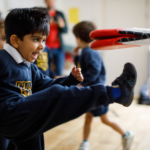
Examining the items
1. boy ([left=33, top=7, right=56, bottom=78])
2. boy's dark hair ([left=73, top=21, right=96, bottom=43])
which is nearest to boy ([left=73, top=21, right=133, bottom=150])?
boy's dark hair ([left=73, top=21, right=96, bottom=43])

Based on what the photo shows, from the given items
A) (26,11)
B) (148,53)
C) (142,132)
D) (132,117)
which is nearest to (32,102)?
(26,11)

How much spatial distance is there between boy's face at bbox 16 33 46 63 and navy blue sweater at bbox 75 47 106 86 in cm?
60

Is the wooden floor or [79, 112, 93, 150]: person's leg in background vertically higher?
[79, 112, 93, 150]: person's leg in background

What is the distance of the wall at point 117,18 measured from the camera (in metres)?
3.07

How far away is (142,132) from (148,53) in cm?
165

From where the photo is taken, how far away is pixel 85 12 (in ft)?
11.1

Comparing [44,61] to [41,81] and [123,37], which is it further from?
[123,37]

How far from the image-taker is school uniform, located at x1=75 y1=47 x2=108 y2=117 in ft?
4.75

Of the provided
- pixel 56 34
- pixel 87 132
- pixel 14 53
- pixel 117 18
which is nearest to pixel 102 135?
pixel 87 132

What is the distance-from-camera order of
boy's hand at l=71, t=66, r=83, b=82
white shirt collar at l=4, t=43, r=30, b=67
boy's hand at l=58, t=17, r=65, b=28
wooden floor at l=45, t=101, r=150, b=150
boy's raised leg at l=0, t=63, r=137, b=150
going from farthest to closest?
boy's hand at l=58, t=17, r=65, b=28, wooden floor at l=45, t=101, r=150, b=150, boy's hand at l=71, t=66, r=83, b=82, white shirt collar at l=4, t=43, r=30, b=67, boy's raised leg at l=0, t=63, r=137, b=150

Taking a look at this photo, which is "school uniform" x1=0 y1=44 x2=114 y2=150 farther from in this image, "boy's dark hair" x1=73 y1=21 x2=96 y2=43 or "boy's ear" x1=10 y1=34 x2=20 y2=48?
"boy's dark hair" x1=73 y1=21 x2=96 y2=43

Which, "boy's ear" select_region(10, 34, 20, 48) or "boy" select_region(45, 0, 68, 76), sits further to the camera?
"boy" select_region(45, 0, 68, 76)

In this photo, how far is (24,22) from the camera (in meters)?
0.88

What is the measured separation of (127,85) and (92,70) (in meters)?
0.68
